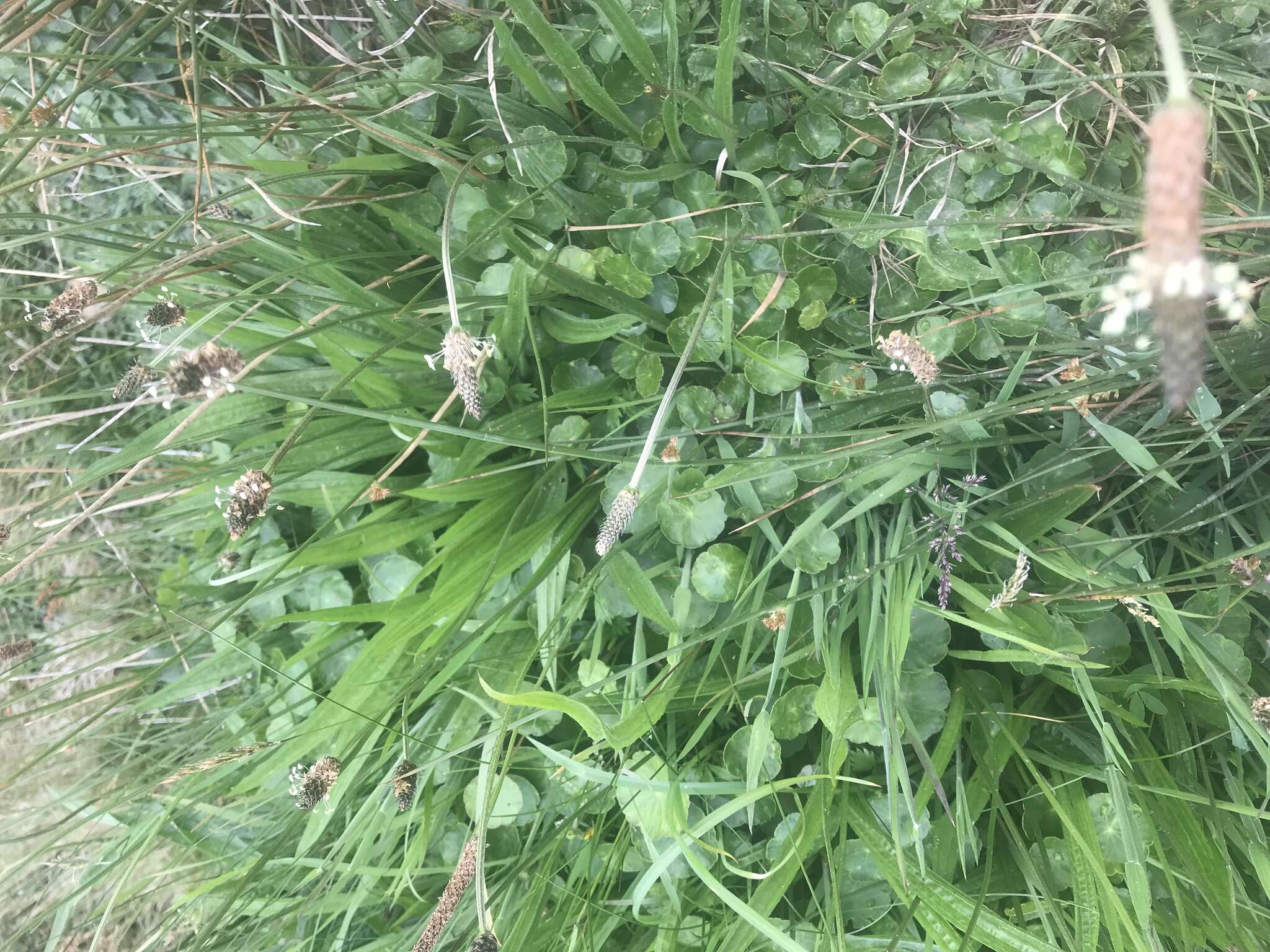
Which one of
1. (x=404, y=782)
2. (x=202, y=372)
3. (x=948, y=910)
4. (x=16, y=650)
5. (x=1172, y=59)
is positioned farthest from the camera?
(x=16, y=650)

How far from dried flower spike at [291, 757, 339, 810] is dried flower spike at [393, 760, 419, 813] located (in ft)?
Answer: 0.36

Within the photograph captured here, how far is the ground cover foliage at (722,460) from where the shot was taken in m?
1.29

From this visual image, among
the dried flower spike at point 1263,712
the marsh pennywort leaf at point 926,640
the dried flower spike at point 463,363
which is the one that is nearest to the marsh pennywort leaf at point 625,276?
the dried flower spike at point 463,363

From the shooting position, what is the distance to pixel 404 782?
137 cm

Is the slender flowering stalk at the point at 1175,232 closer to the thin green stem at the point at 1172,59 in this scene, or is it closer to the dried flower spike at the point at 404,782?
the thin green stem at the point at 1172,59

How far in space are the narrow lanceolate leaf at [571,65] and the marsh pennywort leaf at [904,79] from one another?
48cm

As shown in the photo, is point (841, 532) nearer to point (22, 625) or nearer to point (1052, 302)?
point (1052, 302)

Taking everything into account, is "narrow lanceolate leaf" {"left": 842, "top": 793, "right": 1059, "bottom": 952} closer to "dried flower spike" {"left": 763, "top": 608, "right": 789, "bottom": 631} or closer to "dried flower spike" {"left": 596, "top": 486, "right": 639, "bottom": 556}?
"dried flower spike" {"left": 763, "top": 608, "right": 789, "bottom": 631}

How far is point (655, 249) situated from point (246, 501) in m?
0.87

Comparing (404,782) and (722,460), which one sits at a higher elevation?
(722,460)

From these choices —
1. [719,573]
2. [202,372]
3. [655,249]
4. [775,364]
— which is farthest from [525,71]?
[719,573]

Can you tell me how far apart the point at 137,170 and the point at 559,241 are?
0.93 meters

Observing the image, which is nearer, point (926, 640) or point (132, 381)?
point (132, 381)

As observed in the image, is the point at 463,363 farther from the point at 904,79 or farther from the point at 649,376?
the point at 904,79
